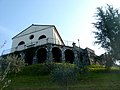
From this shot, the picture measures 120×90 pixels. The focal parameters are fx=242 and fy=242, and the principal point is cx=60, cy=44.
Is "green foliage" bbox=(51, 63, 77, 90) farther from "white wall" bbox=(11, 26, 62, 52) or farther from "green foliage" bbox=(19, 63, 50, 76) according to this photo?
"white wall" bbox=(11, 26, 62, 52)

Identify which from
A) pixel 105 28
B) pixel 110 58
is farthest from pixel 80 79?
pixel 105 28

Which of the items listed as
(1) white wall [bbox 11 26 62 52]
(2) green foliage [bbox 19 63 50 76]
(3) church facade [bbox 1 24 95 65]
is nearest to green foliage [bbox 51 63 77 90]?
(2) green foliage [bbox 19 63 50 76]

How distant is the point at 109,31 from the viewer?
Result: 54.7m

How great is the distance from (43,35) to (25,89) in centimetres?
3693

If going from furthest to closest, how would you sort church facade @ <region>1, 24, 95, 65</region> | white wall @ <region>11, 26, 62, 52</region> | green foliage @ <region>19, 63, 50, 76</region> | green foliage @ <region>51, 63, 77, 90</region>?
1. white wall @ <region>11, 26, 62, 52</region>
2. church facade @ <region>1, 24, 95, 65</region>
3. green foliage @ <region>19, 63, 50, 76</region>
4. green foliage @ <region>51, 63, 77, 90</region>

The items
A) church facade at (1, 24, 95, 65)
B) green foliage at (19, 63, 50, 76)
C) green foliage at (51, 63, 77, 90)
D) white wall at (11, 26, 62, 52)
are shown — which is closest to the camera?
green foliage at (51, 63, 77, 90)

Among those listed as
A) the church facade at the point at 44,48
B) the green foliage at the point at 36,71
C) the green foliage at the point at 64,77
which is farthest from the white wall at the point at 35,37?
the green foliage at the point at 64,77

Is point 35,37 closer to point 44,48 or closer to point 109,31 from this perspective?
point 44,48

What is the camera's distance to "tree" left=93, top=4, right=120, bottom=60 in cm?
5319

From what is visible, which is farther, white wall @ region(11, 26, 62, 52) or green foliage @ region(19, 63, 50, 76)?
white wall @ region(11, 26, 62, 52)

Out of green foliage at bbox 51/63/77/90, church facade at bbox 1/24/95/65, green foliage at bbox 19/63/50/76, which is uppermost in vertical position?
church facade at bbox 1/24/95/65

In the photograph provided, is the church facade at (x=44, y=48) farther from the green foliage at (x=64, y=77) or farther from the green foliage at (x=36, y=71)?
the green foliage at (x=64, y=77)

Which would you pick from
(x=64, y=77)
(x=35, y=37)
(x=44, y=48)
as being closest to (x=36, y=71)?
(x=44, y=48)

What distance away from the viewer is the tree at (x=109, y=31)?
53.2 meters
